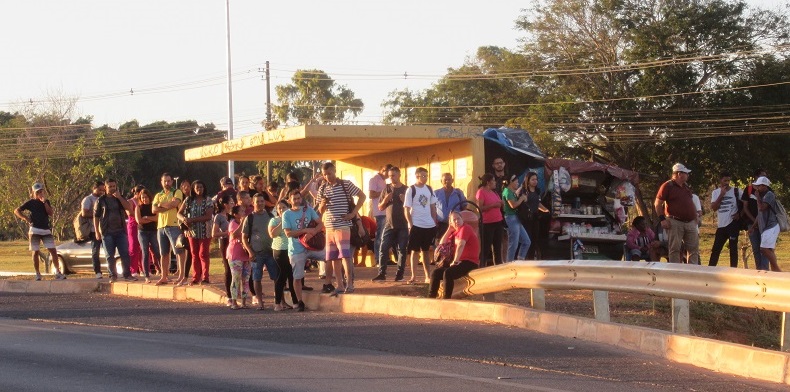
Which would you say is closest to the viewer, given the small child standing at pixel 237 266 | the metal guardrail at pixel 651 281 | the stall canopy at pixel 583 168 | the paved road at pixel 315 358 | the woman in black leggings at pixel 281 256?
the paved road at pixel 315 358

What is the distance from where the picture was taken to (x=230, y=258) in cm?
1589

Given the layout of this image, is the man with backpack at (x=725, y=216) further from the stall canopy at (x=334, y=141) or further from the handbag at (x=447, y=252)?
the handbag at (x=447, y=252)

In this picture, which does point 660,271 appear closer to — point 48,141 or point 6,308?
point 6,308

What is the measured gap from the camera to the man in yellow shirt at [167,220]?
1844cm

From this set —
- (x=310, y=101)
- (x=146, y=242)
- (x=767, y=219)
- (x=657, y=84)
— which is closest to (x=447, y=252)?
(x=767, y=219)

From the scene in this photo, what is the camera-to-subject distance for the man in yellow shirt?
60.5 ft

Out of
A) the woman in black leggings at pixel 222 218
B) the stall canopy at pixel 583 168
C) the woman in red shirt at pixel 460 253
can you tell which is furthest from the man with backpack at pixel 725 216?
the woman in black leggings at pixel 222 218

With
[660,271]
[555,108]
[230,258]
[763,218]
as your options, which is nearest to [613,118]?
[555,108]

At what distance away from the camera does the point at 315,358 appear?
416 inches

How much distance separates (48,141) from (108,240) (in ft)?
122

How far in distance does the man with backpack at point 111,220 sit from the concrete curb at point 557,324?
81cm

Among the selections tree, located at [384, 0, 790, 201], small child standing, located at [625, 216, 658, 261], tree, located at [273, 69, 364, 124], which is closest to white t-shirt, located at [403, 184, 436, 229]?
small child standing, located at [625, 216, 658, 261]

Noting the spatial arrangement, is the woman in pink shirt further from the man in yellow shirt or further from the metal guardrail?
the man in yellow shirt

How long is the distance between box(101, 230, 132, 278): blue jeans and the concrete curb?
74 centimetres
